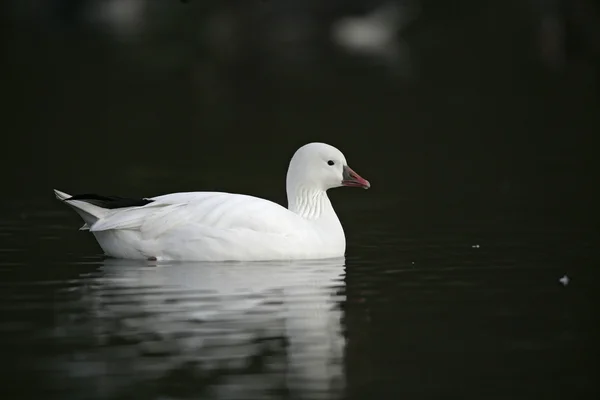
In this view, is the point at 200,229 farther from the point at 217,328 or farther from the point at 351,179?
the point at 217,328

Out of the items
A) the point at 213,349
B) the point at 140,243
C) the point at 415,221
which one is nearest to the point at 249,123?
the point at 415,221

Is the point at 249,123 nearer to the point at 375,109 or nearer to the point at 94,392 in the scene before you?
the point at 375,109

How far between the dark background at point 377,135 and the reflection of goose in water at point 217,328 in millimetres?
254

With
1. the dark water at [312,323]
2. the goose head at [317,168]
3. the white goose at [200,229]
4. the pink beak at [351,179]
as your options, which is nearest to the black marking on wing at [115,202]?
the white goose at [200,229]

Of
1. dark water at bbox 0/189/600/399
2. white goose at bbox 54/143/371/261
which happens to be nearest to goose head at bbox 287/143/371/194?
white goose at bbox 54/143/371/261

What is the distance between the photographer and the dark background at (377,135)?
28.8 feet

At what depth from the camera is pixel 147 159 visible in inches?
736

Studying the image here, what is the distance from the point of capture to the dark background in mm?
8773

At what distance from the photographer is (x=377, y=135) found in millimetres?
22219

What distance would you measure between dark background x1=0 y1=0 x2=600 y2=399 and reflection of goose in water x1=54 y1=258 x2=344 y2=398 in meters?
0.25

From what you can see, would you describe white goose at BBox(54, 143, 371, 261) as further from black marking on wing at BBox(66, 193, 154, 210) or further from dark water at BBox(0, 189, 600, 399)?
dark water at BBox(0, 189, 600, 399)

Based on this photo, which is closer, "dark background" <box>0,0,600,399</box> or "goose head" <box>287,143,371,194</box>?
"dark background" <box>0,0,600,399</box>

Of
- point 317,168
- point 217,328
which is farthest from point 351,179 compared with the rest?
point 217,328

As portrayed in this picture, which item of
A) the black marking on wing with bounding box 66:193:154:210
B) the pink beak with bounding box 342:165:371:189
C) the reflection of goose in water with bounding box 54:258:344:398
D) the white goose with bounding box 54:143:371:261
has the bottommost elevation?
the reflection of goose in water with bounding box 54:258:344:398
